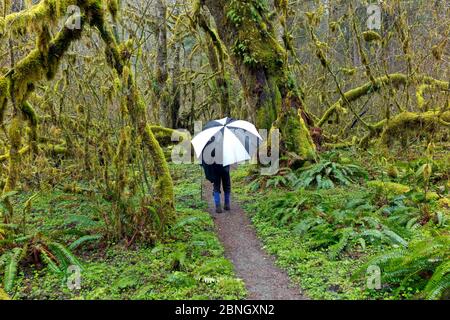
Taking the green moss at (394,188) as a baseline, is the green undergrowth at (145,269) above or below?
below

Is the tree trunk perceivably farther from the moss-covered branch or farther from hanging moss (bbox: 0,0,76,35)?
hanging moss (bbox: 0,0,76,35)

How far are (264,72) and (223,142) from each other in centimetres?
394

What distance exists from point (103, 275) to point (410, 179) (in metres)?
7.32

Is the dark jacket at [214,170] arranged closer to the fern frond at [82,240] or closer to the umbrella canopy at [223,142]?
the umbrella canopy at [223,142]

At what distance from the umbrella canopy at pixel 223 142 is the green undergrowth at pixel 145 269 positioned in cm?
127

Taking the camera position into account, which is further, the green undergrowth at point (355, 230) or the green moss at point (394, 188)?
the green moss at point (394, 188)

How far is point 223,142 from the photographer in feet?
27.3

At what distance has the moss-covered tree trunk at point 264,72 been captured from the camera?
442 inches

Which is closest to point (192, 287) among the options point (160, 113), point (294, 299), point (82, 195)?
point (294, 299)

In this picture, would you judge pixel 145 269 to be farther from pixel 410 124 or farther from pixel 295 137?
pixel 410 124
